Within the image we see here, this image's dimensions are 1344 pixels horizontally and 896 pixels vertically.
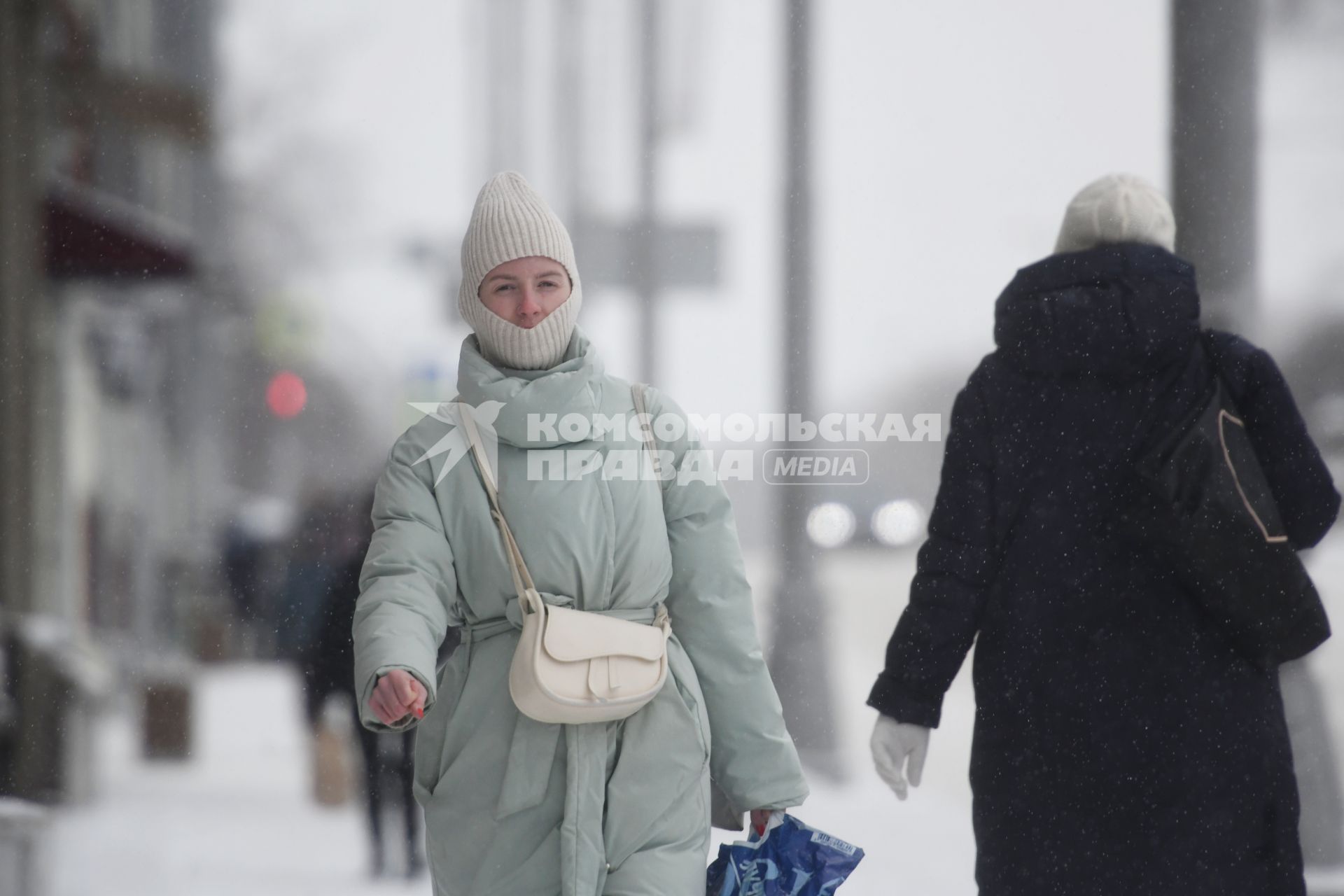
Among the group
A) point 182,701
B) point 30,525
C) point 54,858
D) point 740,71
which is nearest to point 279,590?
point 182,701

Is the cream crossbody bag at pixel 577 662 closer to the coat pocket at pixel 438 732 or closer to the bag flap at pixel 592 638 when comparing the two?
the bag flap at pixel 592 638

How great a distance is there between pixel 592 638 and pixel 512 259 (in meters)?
0.78

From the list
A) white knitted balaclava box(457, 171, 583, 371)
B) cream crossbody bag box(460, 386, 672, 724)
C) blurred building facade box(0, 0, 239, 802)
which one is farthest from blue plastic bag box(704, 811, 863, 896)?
blurred building facade box(0, 0, 239, 802)

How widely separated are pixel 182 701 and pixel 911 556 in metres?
2.27

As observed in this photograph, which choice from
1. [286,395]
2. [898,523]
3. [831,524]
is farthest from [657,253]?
[286,395]

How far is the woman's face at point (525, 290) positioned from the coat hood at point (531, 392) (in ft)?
0.35

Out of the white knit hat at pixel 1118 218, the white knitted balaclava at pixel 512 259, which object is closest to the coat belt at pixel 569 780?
the white knitted balaclava at pixel 512 259

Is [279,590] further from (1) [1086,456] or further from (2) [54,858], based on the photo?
(1) [1086,456]

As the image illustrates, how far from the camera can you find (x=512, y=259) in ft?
8.80

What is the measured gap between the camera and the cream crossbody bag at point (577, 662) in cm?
240

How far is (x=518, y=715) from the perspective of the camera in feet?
8.23

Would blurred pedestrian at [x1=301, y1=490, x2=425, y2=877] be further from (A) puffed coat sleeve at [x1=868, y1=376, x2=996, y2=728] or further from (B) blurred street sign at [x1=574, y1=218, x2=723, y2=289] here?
(A) puffed coat sleeve at [x1=868, y1=376, x2=996, y2=728]

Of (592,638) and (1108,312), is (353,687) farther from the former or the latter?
(1108,312)

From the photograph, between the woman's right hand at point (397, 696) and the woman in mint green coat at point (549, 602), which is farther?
the woman in mint green coat at point (549, 602)
